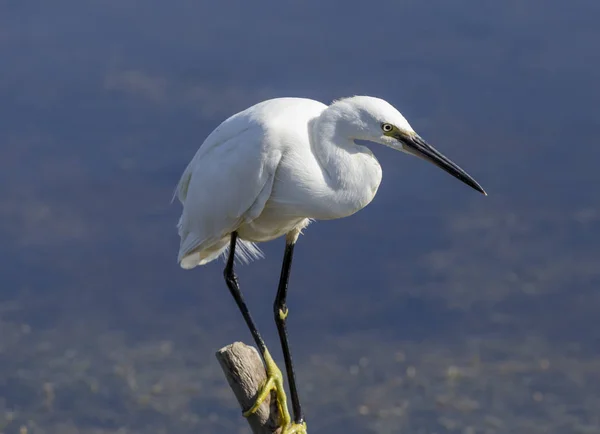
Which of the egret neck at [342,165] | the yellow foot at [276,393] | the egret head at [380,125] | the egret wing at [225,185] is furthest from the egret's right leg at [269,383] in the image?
the egret head at [380,125]

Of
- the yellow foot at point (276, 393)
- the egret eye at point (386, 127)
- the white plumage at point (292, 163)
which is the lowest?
the yellow foot at point (276, 393)

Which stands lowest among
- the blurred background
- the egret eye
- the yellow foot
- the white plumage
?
the yellow foot

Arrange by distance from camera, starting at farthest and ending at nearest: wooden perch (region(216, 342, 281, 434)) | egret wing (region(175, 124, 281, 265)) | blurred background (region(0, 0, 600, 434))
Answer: blurred background (region(0, 0, 600, 434)), wooden perch (region(216, 342, 281, 434)), egret wing (region(175, 124, 281, 265))

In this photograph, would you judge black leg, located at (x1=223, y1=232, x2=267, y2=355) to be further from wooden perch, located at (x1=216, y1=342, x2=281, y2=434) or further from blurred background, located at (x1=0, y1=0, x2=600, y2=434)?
blurred background, located at (x1=0, y1=0, x2=600, y2=434)

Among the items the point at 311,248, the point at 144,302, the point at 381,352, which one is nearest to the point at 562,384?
the point at 381,352

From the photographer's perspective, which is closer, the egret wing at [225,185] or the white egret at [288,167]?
the white egret at [288,167]

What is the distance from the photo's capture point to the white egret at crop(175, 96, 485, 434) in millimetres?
3490

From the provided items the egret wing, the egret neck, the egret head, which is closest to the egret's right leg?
the egret wing

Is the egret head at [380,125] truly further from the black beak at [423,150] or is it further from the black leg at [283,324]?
the black leg at [283,324]

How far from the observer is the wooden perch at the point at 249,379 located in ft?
12.2

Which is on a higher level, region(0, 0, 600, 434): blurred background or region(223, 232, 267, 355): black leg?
region(0, 0, 600, 434): blurred background

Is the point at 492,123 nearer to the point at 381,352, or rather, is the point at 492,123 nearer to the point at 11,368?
the point at 381,352

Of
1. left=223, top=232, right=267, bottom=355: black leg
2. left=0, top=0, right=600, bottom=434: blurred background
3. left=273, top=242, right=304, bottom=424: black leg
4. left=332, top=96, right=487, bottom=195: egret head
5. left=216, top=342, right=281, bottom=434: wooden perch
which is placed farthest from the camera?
left=0, top=0, right=600, bottom=434: blurred background

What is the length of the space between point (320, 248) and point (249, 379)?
3.25 m
